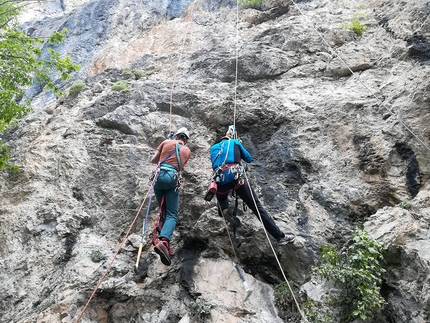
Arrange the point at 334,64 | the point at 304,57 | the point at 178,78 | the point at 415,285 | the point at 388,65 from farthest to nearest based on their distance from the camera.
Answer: the point at 178,78, the point at 304,57, the point at 334,64, the point at 388,65, the point at 415,285

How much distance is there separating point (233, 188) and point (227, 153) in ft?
1.86

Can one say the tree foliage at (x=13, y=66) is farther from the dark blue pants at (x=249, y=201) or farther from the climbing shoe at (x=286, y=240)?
the climbing shoe at (x=286, y=240)

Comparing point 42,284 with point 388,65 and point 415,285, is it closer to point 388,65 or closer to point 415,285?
point 415,285

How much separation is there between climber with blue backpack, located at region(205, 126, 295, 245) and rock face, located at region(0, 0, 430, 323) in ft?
0.89

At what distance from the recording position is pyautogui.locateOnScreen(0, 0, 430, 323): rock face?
4934 millimetres

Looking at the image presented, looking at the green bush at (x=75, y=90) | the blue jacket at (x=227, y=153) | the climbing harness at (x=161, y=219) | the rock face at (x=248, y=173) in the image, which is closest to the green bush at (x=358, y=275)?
the rock face at (x=248, y=173)

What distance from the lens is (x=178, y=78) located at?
942cm

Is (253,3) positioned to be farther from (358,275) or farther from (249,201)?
(358,275)

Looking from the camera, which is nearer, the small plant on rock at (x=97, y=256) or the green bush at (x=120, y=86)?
the small plant on rock at (x=97, y=256)

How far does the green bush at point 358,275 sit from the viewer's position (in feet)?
12.8

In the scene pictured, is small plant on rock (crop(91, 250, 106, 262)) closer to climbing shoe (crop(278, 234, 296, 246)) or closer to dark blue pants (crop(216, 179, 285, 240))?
dark blue pants (crop(216, 179, 285, 240))

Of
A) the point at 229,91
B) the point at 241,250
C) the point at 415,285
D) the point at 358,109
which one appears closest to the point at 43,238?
the point at 241,250

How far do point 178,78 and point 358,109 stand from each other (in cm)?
495

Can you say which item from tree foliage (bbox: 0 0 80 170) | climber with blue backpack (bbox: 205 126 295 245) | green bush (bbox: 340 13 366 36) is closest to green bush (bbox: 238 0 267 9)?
green bush (bbox: 340 13 366 36)
